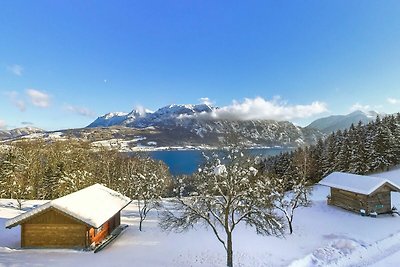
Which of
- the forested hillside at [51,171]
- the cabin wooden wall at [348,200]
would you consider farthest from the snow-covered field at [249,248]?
the forested hillside at [51,171]

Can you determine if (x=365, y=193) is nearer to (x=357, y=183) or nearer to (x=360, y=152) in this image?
(x=357, y=183)

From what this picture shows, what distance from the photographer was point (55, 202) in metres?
21.2

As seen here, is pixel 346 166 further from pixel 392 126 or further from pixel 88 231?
pixel 88 231

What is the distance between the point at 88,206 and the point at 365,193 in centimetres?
2790

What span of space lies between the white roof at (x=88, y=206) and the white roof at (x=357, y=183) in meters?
25.5

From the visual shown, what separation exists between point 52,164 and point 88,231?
27584 millimetres

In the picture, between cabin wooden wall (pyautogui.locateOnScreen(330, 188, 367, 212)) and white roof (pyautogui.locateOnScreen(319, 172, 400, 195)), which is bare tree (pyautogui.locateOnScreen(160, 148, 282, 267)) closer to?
white roof (pyautogui.locateOnScreen(319, 172, 400, 195))

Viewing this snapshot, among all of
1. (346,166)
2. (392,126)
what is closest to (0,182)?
(346,166)

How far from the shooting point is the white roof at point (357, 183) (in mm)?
29719

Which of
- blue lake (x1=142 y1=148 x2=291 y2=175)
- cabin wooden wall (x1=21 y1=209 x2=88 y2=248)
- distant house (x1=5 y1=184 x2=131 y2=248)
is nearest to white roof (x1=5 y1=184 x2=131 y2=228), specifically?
distant house (x1=5 y1=184 x2=131 y2=248)

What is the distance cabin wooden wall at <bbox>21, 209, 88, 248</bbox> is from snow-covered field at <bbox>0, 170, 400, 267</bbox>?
974 mm

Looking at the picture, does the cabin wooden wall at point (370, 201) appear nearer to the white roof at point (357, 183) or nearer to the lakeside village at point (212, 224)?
the lakeside village at point (212, 224)

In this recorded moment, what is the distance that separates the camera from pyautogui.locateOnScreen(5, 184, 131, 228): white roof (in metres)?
20.5

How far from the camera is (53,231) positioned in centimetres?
2128
